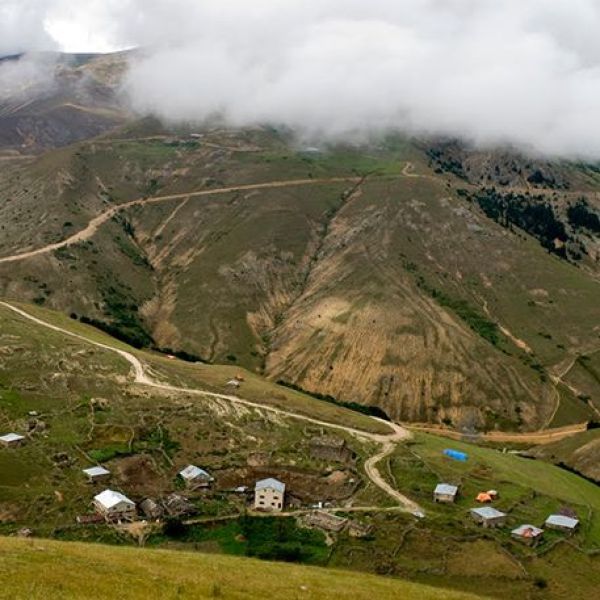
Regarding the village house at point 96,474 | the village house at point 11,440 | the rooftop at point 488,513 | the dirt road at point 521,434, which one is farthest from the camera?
the dirt road at point 521,434

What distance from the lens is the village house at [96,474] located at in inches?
3423

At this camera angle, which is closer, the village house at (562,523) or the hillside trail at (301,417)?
the village house at (562,523)

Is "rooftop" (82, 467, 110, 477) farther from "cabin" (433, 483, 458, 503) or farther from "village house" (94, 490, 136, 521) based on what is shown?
"cabin" (433, 483, 458, 503)

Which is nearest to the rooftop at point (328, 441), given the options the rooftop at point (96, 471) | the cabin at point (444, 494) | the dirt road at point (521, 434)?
the cabin at point (444, 494)

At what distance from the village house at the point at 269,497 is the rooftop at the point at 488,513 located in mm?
23410

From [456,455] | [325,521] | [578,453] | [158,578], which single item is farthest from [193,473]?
[578,453]

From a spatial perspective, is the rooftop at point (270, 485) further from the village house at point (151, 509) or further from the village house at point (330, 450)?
the village house at point (330, 450)

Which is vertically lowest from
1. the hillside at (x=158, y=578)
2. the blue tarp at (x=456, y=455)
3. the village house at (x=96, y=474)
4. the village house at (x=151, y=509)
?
the blue tarp at (x=456, y=455)

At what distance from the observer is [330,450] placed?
102 m

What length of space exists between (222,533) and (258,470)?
15.3 m

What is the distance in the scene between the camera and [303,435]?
107 m

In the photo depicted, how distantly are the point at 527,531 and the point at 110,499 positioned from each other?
47.6m

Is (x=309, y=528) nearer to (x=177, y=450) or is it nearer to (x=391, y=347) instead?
(x=177, y=450)

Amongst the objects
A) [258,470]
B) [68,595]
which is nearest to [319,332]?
[258,470]
